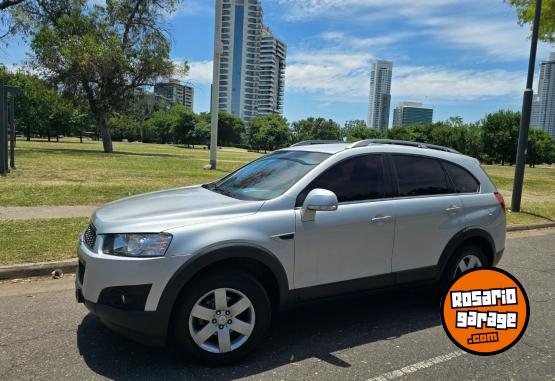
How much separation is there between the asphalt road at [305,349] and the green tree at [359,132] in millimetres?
89879

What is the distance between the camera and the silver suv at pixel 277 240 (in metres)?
3.48

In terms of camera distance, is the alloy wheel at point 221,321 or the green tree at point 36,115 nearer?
the alloy wheel at point 221,321

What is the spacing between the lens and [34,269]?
595cm

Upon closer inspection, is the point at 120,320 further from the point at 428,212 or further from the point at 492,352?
the point at 428,212

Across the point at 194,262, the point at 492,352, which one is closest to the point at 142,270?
the point at 194,262

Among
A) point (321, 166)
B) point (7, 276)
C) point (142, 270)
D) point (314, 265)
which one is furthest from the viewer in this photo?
point (7, 276)

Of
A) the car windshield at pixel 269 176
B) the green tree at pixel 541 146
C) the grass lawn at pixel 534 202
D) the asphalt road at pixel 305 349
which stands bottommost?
the asphalt road at pixel 305 349

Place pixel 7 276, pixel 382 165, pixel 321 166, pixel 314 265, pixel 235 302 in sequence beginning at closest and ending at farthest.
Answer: pixel 235 302
pixel 314 265
pixel 321 166
pixel 382 165
pixel 7 276

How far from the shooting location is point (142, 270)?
3408mm

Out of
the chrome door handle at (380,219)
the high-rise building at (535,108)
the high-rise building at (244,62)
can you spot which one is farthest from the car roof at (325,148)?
the high-rise building at (244,62)

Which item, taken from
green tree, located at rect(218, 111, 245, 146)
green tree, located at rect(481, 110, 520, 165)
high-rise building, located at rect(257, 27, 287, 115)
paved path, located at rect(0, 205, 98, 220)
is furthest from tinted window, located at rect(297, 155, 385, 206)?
high-rise building, located at rect(257, 27, 287, 115)

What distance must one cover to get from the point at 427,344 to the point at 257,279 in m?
1.66

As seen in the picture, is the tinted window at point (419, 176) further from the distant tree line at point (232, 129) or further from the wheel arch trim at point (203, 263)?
the distant tree line at point (232, 129)

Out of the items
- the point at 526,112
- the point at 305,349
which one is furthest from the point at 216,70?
the point at 305,349
